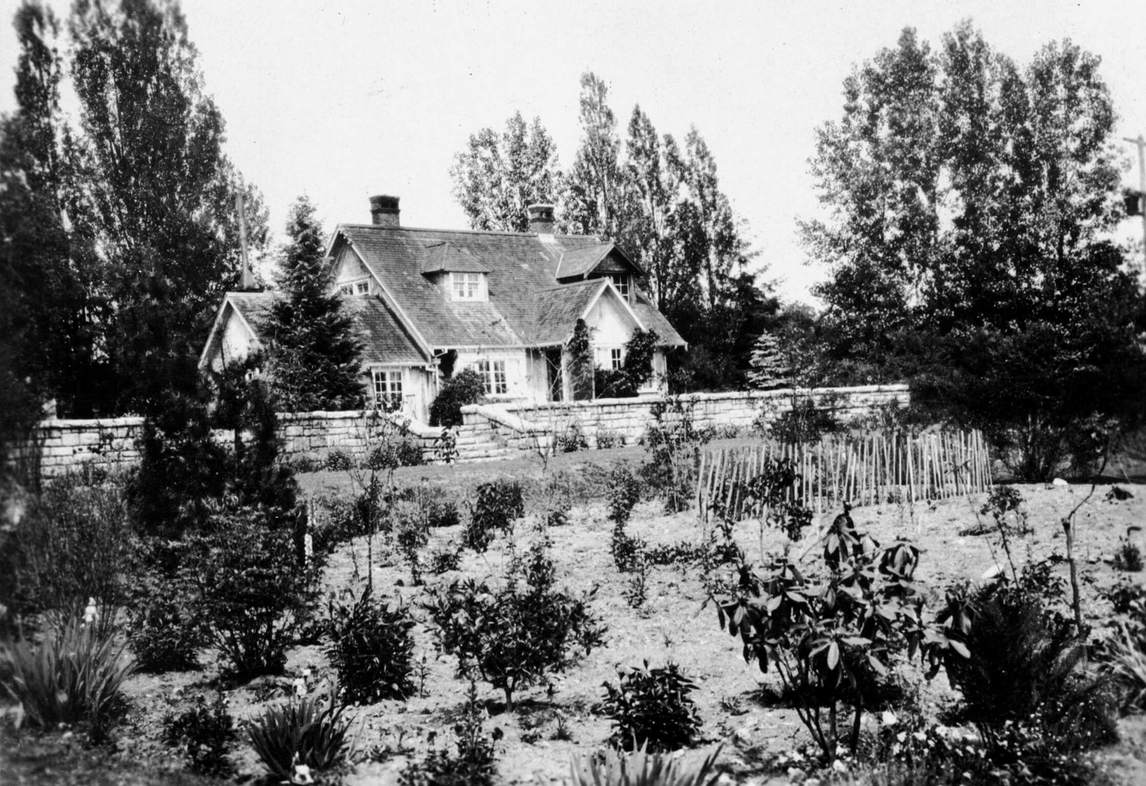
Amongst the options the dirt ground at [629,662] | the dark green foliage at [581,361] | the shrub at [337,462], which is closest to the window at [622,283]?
the dark green foliage at [581,361]

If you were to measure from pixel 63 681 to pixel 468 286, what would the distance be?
24054mm

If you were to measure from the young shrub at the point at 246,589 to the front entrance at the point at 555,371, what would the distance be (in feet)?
69.3

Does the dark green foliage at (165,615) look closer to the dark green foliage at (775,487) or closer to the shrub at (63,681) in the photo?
the shrub at (63,681)

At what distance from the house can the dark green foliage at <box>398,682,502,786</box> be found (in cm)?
1972

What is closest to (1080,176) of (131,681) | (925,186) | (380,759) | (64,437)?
(925,186)

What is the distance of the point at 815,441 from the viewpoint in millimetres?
14844

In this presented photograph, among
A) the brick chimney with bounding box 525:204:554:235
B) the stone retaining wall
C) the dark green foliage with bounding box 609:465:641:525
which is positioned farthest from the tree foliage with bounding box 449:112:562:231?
the dark green foliage with bounding box 609:465:641:525

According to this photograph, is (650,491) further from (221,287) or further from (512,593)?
(221,287)

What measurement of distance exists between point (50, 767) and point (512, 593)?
2967 mm

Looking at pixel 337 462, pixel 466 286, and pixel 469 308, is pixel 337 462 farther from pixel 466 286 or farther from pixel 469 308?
pixel 466 286

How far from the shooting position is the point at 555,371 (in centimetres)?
2894

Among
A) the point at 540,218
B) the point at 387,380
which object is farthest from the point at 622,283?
the point at 387,380

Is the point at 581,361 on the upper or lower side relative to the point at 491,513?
upper

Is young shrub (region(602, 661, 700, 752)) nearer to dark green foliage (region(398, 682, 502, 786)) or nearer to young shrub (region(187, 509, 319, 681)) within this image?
dark green foliage (region(398, 682, 502, 786))
